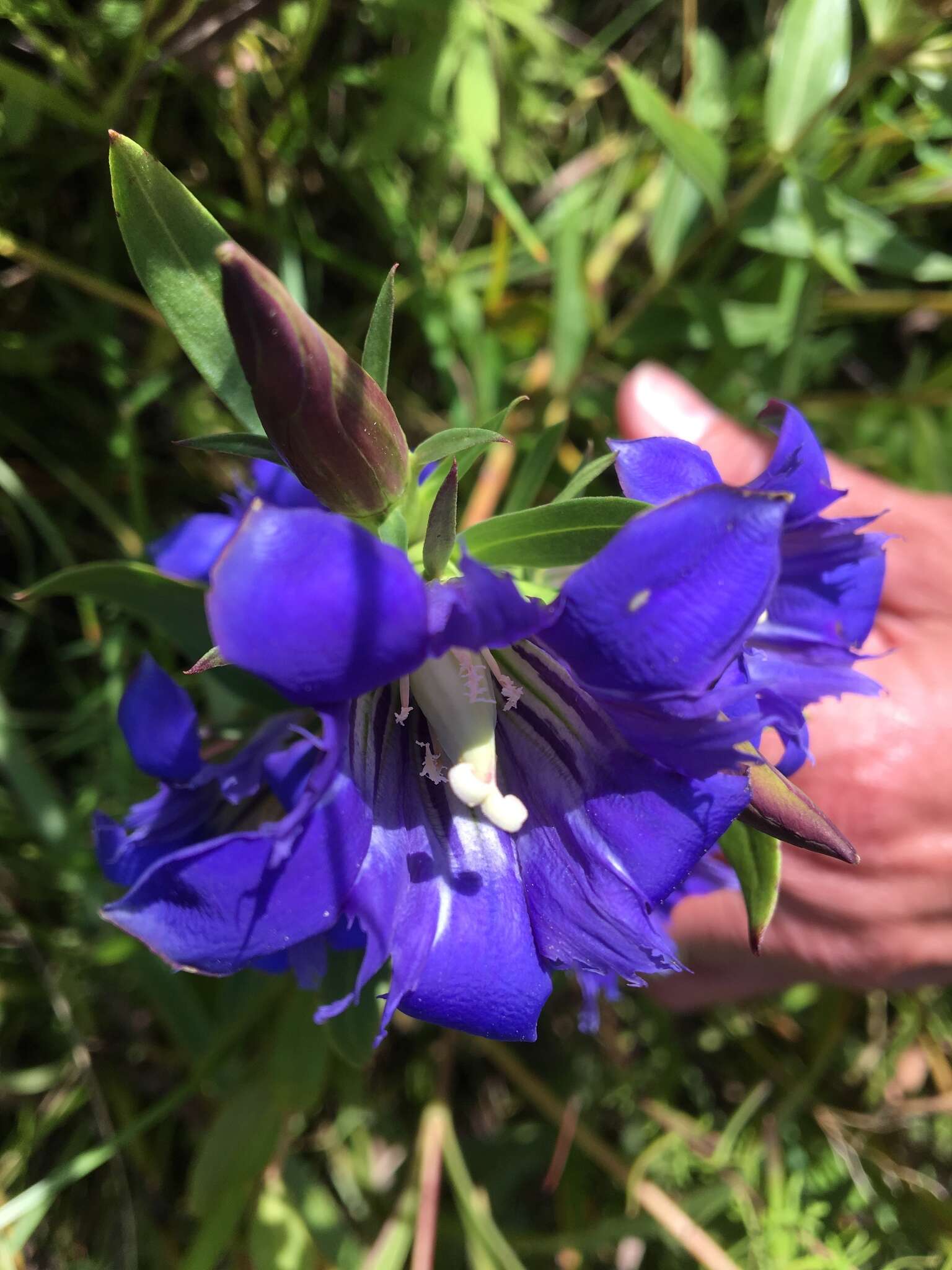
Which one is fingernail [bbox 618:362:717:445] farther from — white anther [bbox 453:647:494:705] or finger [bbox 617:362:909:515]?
white anther [bbox 453:647:494:705]

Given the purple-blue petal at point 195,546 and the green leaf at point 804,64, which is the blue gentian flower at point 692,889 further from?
the green leaf at point 804,64

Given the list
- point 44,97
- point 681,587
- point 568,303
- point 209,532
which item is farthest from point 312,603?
point 568,303

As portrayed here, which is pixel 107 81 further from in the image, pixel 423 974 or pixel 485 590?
pixel 423 974

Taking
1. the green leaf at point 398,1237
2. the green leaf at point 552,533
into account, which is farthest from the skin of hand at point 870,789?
the green leaf at point 552,533

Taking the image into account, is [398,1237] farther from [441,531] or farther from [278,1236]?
[441,531]

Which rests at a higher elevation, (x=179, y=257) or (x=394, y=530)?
(x=179, y=257)

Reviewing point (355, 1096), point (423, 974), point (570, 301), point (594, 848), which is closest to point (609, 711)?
point (594, 848)
